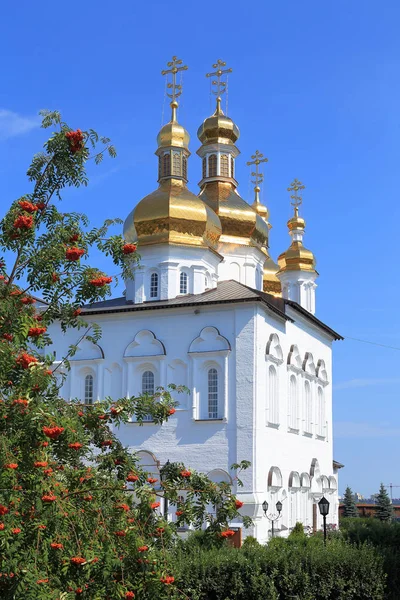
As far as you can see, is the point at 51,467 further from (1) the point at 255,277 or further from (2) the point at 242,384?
(1) the point at 255,277

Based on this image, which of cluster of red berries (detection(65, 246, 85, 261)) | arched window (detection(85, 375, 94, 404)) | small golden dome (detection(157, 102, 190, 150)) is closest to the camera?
cluster of red berries (detection(65, 246, 85, 261))

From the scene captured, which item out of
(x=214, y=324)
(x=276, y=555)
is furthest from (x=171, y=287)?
(x=276, y=555)

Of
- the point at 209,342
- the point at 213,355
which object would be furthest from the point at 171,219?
the point at 213,355

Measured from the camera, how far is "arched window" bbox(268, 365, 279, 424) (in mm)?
26688

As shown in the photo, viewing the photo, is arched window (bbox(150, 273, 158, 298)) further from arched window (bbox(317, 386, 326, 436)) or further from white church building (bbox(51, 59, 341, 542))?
arched window (bbox(317, 386, 326, 436))

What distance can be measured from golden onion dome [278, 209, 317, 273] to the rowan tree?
97.5 feet

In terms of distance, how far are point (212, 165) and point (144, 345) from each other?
10310 millimetres

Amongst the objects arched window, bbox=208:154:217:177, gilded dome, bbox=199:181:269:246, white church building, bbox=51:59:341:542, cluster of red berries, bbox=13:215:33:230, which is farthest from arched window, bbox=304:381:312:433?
cluster of red berries, bbox=13:215:33:230

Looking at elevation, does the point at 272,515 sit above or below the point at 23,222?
below

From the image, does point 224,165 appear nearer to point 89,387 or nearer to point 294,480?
A: point 89,387

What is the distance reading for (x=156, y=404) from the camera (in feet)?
24.1

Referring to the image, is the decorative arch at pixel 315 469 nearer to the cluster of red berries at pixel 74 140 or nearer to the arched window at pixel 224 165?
the arched window at pixel 224 165

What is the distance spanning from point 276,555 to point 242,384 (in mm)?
13444

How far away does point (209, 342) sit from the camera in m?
25.9
